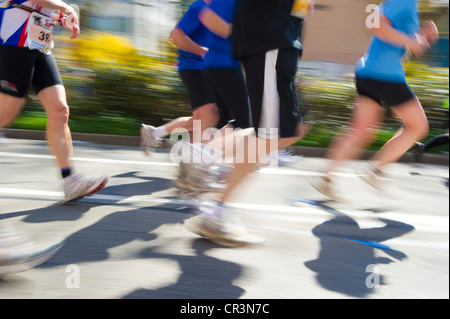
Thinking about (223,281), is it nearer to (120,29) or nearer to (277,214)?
(277,214)

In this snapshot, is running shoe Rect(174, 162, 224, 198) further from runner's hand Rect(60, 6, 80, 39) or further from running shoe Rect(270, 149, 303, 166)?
running shoe Rect(270, 149, 303, 166)

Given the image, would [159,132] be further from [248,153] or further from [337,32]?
[337,32]

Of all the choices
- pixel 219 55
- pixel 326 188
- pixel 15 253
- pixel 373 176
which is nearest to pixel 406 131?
A: pixel 373 176

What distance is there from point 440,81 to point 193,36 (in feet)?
16.6

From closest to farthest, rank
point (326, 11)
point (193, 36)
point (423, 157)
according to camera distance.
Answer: point (193, 36), point (423, 157), point (326, 11)

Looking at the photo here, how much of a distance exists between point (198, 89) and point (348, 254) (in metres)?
1.72

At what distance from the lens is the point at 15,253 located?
2.21 m

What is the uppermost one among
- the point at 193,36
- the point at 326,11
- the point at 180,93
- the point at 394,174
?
the point at 326,11

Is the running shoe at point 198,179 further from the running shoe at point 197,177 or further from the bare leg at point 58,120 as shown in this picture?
Result: the bare leg at point 58,120

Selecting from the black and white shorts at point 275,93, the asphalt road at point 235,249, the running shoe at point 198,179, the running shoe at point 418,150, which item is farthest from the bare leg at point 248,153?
the running shoe at point 418,150

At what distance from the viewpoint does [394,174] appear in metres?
5.46

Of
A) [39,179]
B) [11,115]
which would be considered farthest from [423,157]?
[11,115]
